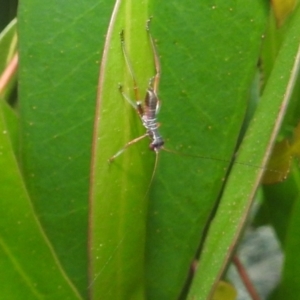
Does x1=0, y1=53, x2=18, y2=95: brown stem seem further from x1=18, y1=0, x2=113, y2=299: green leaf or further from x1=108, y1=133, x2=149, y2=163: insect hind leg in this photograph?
x1=108, y1=133, x2=149, y2=163: insect hind leg

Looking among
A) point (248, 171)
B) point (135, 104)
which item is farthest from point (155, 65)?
point (248, 171)

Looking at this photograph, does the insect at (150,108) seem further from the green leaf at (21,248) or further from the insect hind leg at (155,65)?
the green leaf at (21,248)

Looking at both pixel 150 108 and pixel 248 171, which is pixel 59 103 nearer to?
pixel 150 108

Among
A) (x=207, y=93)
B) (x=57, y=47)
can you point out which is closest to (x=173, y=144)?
(x=207, y=93)

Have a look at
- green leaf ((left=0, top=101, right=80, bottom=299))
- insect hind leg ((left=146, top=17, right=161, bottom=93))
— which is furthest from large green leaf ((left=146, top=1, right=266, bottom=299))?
green leaf ((left=0, top=101, right=80, bottom=299))

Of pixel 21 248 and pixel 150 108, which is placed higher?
pixel 150 108

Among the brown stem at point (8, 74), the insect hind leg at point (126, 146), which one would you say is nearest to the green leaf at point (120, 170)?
the insect hind leg at point (126, 146)
